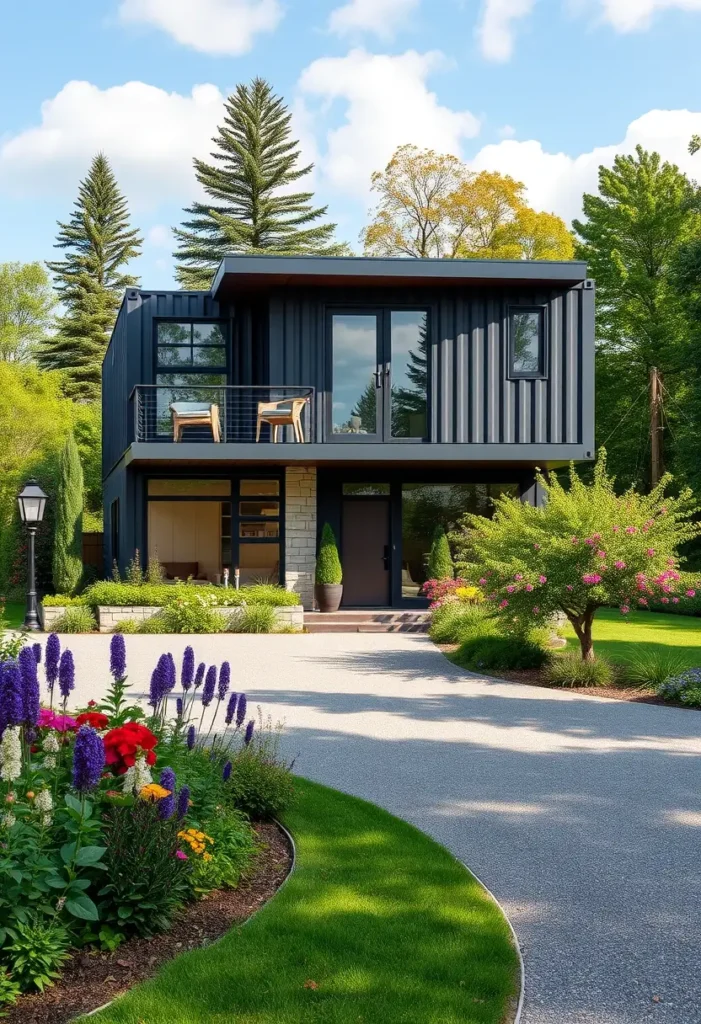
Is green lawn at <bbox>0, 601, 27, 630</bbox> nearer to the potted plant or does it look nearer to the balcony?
the balcony

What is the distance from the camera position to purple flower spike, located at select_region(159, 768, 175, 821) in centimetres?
404

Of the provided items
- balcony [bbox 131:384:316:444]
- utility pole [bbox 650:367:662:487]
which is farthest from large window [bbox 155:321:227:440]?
utility pole [bbox 650:367:662:487]

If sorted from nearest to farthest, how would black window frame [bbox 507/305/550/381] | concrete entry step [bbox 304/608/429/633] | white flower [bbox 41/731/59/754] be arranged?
1. white flower [bbox 41/731/59/754]
2. concrete entry step [bbox 304/608/429/633]
3. black window frame [bbox 507/305/550/381]

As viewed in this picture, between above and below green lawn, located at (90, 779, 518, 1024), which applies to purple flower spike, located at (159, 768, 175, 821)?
above

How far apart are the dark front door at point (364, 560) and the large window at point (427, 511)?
0.37 m

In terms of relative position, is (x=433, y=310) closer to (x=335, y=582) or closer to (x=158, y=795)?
(x=335, y=582)

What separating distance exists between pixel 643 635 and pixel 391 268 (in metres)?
7.80

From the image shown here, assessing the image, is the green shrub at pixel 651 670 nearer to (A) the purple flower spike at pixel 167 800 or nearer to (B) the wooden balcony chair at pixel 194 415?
(A) the purple flower spike at pixel 167 800

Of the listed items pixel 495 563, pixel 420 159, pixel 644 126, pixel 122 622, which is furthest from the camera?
pixel 420 159

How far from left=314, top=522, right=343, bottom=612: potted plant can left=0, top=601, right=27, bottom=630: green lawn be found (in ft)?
18.3

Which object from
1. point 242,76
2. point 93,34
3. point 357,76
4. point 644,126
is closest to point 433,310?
point 357,76

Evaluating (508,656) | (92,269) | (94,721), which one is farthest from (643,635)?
(92,269)

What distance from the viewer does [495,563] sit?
38.4ft

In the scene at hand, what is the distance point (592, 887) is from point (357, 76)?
17106 millimetres
